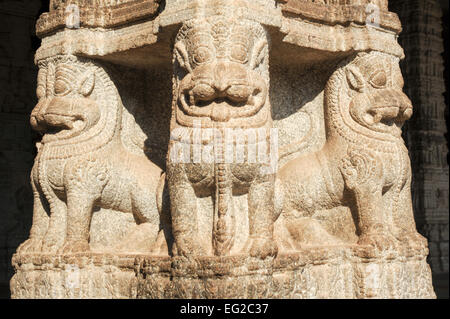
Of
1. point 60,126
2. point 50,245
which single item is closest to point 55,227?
point 50,245

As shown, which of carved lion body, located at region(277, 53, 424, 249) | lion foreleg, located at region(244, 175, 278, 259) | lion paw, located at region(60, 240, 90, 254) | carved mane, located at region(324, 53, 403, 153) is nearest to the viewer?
lion foreleg, located at region(244, 175, 278, 259)

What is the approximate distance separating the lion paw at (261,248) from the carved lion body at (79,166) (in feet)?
3.25

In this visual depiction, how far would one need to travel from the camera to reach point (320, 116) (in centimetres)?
474

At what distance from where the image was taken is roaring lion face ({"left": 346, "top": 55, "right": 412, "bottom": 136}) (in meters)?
4.41

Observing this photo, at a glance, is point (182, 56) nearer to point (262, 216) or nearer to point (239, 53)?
point (239, 53)

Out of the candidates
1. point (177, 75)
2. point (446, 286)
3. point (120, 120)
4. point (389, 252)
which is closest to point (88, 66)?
point (120, 120)

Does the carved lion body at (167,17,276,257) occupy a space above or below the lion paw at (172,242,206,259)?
above

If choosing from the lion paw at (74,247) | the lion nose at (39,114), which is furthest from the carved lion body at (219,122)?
the lion nose at (39,114)

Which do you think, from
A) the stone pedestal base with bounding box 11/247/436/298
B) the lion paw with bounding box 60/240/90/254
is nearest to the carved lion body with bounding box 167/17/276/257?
the stone pedestal base with bounding box 11/247/436/298

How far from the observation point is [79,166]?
169 inches

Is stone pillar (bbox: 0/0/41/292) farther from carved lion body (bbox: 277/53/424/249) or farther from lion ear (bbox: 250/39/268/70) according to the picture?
lion ear (bbox: 250/39/268/70)

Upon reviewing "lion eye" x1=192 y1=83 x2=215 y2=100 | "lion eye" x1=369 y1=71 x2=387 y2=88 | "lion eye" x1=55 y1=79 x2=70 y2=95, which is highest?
"lion eye" x1=369 y1=71 x2=387 y2=88

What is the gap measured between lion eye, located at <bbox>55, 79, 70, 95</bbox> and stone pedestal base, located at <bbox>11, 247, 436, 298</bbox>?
114 cm

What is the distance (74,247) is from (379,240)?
2070 millimetres
